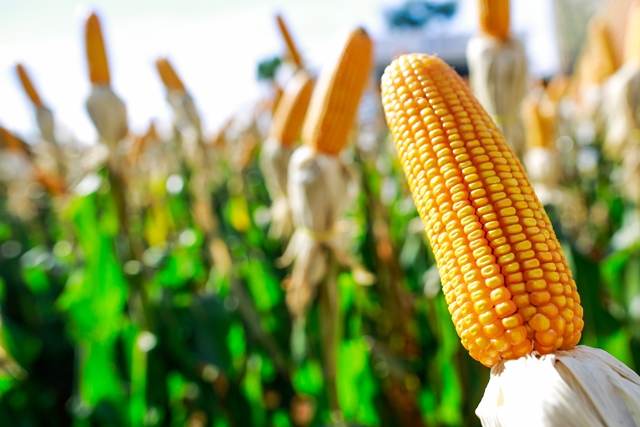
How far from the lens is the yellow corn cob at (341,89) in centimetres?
167

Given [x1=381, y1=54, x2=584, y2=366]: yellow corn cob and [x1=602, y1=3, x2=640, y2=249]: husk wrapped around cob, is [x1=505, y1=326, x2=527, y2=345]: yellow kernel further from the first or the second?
[x1=602, y1=3, x2=640, y2=249]: husk wrapped around cob

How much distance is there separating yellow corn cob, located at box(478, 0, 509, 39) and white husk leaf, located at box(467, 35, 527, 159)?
0.10 ft

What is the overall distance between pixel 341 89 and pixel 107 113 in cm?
134

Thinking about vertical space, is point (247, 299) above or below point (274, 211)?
below

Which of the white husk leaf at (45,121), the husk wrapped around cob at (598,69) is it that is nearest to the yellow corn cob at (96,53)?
the white husk leaf at (45,121)

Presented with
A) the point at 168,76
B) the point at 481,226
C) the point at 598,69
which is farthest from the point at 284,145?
the point at 598,69

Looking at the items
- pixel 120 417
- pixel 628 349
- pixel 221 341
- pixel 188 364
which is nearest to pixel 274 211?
pixel 221 341

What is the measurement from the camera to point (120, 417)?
285cm

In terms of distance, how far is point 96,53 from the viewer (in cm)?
251

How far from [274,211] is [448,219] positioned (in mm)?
1908

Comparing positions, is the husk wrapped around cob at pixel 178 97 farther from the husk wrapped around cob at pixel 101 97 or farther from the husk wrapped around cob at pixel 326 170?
the husk wrapped around cob at pixel 326 170

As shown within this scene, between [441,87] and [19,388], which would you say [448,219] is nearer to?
[441,87]

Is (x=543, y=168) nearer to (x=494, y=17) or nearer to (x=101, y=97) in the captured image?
(x=494, y=17)

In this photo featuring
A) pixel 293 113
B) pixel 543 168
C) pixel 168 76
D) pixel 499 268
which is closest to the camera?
pixel 499 268
